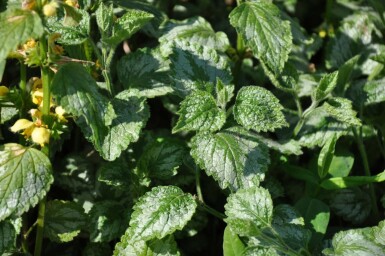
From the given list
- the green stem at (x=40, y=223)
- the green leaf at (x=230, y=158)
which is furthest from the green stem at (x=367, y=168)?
the green stem at (x=40, y=223)

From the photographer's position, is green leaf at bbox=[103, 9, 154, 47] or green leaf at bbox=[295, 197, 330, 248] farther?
green leaf at bbox=[295, 197, 330, 248]

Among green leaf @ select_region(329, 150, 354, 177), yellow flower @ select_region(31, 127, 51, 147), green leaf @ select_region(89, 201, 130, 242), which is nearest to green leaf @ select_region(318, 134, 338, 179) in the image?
green leaf @ select_region(329, 150, 354, 177)

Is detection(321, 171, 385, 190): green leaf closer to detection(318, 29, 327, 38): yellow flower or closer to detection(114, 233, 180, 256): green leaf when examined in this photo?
detection(114, 233, 180, 256): green leaf

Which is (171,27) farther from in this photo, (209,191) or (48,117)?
(48,117)

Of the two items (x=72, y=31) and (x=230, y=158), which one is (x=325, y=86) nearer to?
(x=230, y=158)

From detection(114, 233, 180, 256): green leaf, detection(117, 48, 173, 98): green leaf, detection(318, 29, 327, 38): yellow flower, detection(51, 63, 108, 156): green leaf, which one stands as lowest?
detection(114, 233, 180, 256): green leaf
